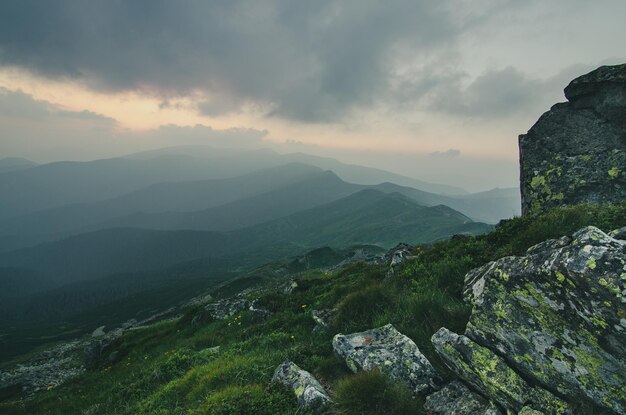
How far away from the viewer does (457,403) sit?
640 centimetres

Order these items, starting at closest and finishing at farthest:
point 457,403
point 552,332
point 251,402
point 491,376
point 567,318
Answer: point 567,318, point 552,332, point 491,376, point 457,403, point 251,402

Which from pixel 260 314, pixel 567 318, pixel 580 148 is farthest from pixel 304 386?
pixel 580 148

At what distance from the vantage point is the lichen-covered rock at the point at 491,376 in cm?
568

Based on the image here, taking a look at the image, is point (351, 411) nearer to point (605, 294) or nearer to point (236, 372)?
point (236, 372)

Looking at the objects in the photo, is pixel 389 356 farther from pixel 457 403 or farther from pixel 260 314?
pixel 260 314

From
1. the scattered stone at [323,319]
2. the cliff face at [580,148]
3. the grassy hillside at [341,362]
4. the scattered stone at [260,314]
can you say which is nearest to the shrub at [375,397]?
the grassy hillside at [341,362]

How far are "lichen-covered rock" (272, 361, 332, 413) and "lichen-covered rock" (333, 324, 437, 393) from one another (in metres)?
1.19

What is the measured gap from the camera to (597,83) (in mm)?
15273

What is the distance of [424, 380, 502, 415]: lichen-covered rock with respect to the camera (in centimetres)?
614

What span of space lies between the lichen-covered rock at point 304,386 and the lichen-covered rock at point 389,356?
3.91 feet

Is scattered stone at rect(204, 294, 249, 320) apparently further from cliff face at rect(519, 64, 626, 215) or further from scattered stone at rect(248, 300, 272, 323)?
cliff face at rect(519, 64, 626, 215)

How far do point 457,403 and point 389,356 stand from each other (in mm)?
1833

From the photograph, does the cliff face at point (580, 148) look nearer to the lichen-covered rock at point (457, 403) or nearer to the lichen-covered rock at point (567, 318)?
the lichen-covered rock at point (567, 318)

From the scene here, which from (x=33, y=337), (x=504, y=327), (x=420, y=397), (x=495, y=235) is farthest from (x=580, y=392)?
(x=33, y=337)
